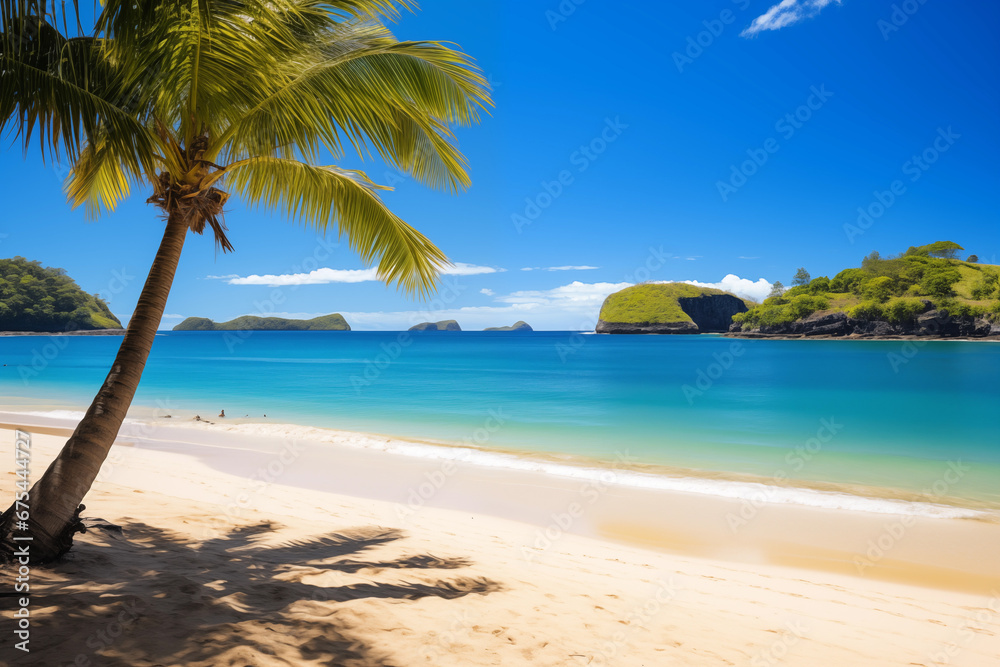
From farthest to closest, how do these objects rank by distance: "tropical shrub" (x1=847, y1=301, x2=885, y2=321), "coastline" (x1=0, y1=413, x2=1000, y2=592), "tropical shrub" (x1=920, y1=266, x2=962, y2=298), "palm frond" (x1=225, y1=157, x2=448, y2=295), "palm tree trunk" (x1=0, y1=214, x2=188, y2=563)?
"tropical shrub" (x1=847, y1=301, x2=885, y2=321) < "tropical shrub" (x1=920, y1=266, x2=962, y2=298) < "coastline" (x1=0, y1=413, x2=1000, y2=592) < "palm frond" (x1=225, y1=157, x2=448, y2=295) < "palm tree trunk" (x1=0, y1=214, x2=188, y2=563)

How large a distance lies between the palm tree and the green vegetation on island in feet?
264

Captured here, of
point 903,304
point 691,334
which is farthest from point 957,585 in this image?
point 691,334

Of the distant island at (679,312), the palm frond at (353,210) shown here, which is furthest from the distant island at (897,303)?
the palm frond at (353,210)

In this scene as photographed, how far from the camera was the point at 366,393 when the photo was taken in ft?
83.9

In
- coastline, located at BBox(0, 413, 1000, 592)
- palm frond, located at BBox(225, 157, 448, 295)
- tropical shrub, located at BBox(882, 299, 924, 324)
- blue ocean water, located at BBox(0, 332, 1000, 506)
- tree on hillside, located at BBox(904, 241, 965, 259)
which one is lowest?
coastline, located at BBox(0, 413, 1000, 592)

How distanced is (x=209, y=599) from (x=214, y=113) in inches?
144

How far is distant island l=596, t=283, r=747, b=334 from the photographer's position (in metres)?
154

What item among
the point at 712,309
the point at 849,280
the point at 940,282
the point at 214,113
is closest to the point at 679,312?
the point at 712,309

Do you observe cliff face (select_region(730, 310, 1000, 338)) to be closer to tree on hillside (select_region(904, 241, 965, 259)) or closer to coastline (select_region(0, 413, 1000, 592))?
tree on hillside (select_region(904, 241, 965, 259))

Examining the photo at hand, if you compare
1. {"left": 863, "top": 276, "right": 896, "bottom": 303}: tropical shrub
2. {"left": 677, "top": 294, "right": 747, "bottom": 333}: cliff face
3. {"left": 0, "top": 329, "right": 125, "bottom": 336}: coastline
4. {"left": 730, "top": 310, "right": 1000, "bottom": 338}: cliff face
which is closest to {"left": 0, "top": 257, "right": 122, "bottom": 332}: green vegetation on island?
{"left": 0, "top": 329, "right": 125, "bottom": 336}: coastline

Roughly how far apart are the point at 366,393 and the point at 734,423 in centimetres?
1719

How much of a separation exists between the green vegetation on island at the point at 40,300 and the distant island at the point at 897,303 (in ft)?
424

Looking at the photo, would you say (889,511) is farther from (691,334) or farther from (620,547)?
(691,334)

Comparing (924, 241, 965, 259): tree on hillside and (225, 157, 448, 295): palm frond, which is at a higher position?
(924, 241, 965, 259): tree on hillside
